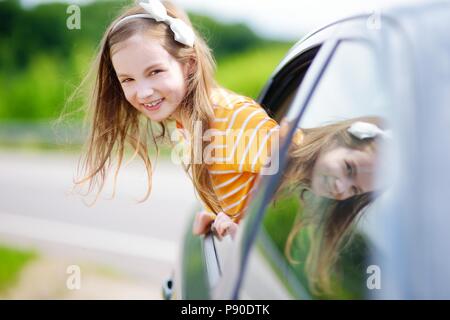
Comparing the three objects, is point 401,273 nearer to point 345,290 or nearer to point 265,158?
point 345,290

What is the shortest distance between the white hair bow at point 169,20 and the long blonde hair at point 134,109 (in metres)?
0.02

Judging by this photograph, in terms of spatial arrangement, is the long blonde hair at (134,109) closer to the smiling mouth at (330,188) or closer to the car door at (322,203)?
the car door at (322,203)

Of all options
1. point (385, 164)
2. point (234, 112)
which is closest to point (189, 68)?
point (234, 112)

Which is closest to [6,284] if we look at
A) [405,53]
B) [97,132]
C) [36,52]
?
[97,132]

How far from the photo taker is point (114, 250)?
6.90m

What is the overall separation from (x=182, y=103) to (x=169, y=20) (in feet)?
0.82

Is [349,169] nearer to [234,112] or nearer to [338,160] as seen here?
[338,160]

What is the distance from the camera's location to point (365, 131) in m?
1.43

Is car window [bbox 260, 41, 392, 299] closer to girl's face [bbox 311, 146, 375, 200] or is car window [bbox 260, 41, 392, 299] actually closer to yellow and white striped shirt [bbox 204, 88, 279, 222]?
girl's face [bbox 311, 146, 375, 200]

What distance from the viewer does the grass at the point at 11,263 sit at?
18.8 feet

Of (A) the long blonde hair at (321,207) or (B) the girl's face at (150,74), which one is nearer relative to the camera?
(A) the long blonde hair at (321,207)

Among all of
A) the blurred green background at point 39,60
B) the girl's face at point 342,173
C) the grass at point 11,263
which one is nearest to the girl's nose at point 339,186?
the girl's face at point 342,173

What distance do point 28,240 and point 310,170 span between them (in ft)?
20.4

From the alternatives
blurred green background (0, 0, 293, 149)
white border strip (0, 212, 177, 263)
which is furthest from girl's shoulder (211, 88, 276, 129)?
blurred green background (0, 0, 293, 149)
